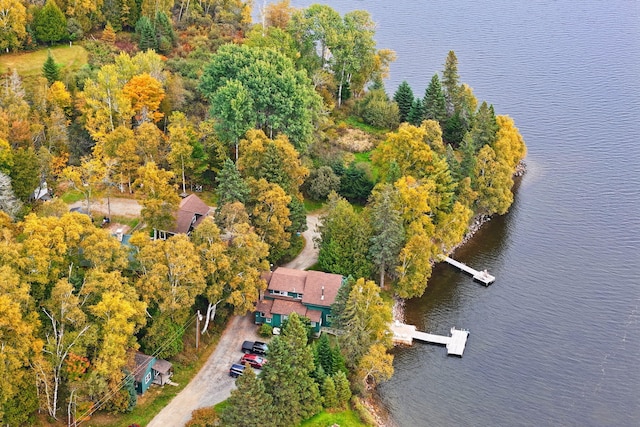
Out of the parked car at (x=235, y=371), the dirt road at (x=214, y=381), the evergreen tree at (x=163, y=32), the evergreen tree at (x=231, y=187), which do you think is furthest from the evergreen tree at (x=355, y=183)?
the evergreen tree at (x=163, y=32)

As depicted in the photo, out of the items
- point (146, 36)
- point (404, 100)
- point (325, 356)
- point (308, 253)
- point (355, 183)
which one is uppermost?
point (146, 36)

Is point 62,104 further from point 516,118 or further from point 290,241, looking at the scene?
point 516,118

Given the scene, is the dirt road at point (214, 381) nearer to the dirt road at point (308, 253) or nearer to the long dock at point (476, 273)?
the dirt road at point (308, 253)

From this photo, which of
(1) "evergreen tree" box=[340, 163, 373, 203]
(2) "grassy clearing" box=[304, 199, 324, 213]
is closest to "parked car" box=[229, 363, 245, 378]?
(2) "grassy clearing" box=[304, 199, 324, 213]

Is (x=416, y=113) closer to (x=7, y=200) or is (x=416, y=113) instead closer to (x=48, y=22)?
(x=48, y=22)

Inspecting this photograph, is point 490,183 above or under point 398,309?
above

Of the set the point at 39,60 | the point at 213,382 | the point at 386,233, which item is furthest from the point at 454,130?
the point at 39,60

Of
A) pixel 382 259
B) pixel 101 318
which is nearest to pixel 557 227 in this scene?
pixel 382 259
